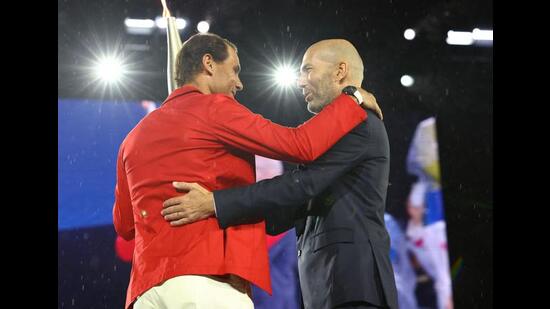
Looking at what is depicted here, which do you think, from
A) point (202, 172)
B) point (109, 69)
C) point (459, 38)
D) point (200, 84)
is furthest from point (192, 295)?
point (459, 38)

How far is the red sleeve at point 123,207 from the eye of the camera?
1936 millimetres

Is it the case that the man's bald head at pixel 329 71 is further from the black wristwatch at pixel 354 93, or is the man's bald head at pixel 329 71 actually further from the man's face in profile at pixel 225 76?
the man's face in profile at pixel 225 76

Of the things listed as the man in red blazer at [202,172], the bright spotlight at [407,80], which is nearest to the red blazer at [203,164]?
the man in red blazer at [202,172]

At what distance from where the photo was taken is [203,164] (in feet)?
5.81

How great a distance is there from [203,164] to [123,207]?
333mm

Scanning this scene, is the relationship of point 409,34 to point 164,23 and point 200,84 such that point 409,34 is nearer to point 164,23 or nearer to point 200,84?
point 164,23

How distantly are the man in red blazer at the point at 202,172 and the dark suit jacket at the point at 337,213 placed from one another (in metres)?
0.06

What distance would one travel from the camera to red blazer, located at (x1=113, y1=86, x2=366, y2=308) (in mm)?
1691

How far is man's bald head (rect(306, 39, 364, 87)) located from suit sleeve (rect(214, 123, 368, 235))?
0.80ft

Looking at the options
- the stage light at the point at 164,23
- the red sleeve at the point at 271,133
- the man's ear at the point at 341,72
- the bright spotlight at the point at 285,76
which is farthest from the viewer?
the bright spotlight at the point at 285,76

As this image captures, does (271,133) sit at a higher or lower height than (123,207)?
higher

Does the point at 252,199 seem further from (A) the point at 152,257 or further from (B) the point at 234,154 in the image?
(A) the point at 152,257

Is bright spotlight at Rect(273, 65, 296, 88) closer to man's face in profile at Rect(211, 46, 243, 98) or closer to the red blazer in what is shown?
man's face in profile at Rect(211, 46, 243, 98)
